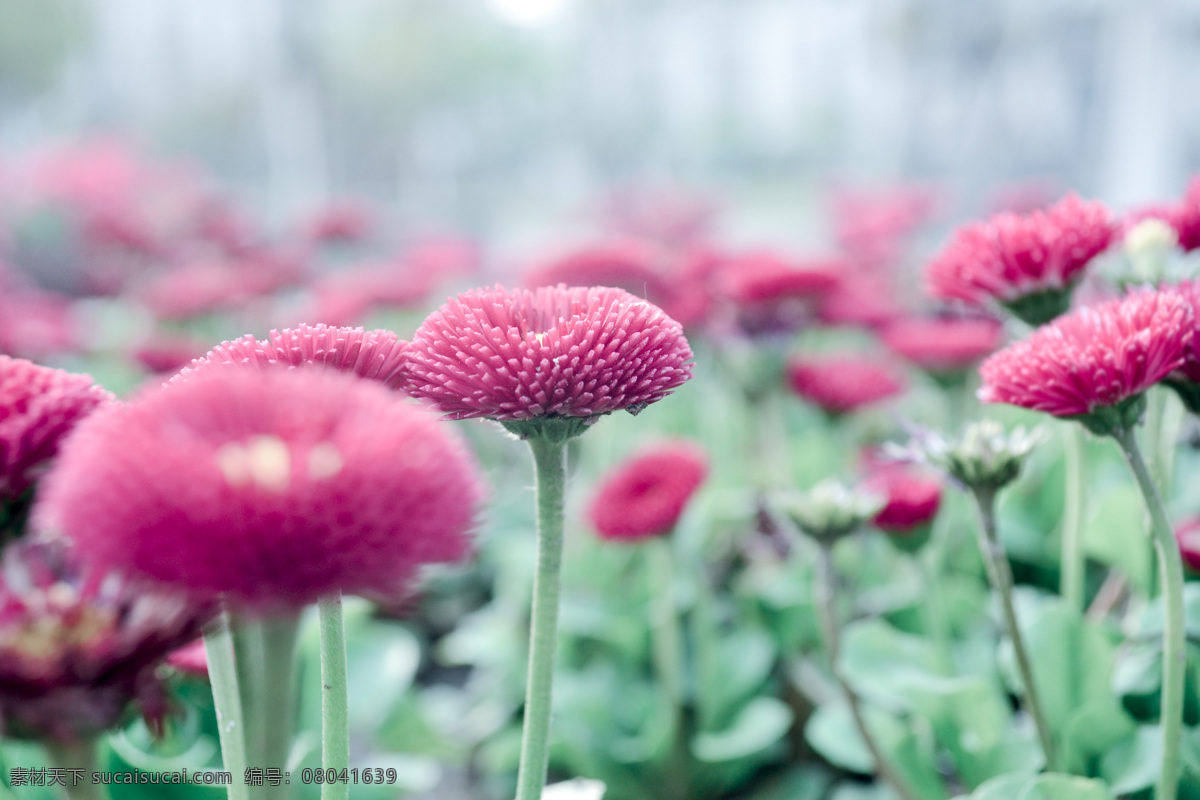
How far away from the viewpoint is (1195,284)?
18.3 inches

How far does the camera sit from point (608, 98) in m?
4.43

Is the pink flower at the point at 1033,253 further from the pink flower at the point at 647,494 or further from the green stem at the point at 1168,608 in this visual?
the pink flower at the point at 647,494

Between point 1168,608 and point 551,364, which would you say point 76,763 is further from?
point 1168,608

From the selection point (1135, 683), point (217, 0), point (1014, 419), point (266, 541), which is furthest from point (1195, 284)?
point (217, 0)

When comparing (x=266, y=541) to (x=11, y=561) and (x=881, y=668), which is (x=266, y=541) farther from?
(x=881, y=668)

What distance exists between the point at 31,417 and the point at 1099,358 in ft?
1.55

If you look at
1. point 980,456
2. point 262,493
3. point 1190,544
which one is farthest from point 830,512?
point 262,493

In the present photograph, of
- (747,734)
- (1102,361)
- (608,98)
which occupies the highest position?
(608,98)

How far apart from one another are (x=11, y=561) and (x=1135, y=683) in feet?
2.44

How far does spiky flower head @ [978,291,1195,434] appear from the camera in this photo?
39 centimetres

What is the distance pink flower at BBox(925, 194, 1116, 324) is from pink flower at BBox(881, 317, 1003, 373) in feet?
1.10

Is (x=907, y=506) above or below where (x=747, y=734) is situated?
above

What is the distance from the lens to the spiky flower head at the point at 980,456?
52cm

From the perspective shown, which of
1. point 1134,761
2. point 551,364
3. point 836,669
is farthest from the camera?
point 836,669
